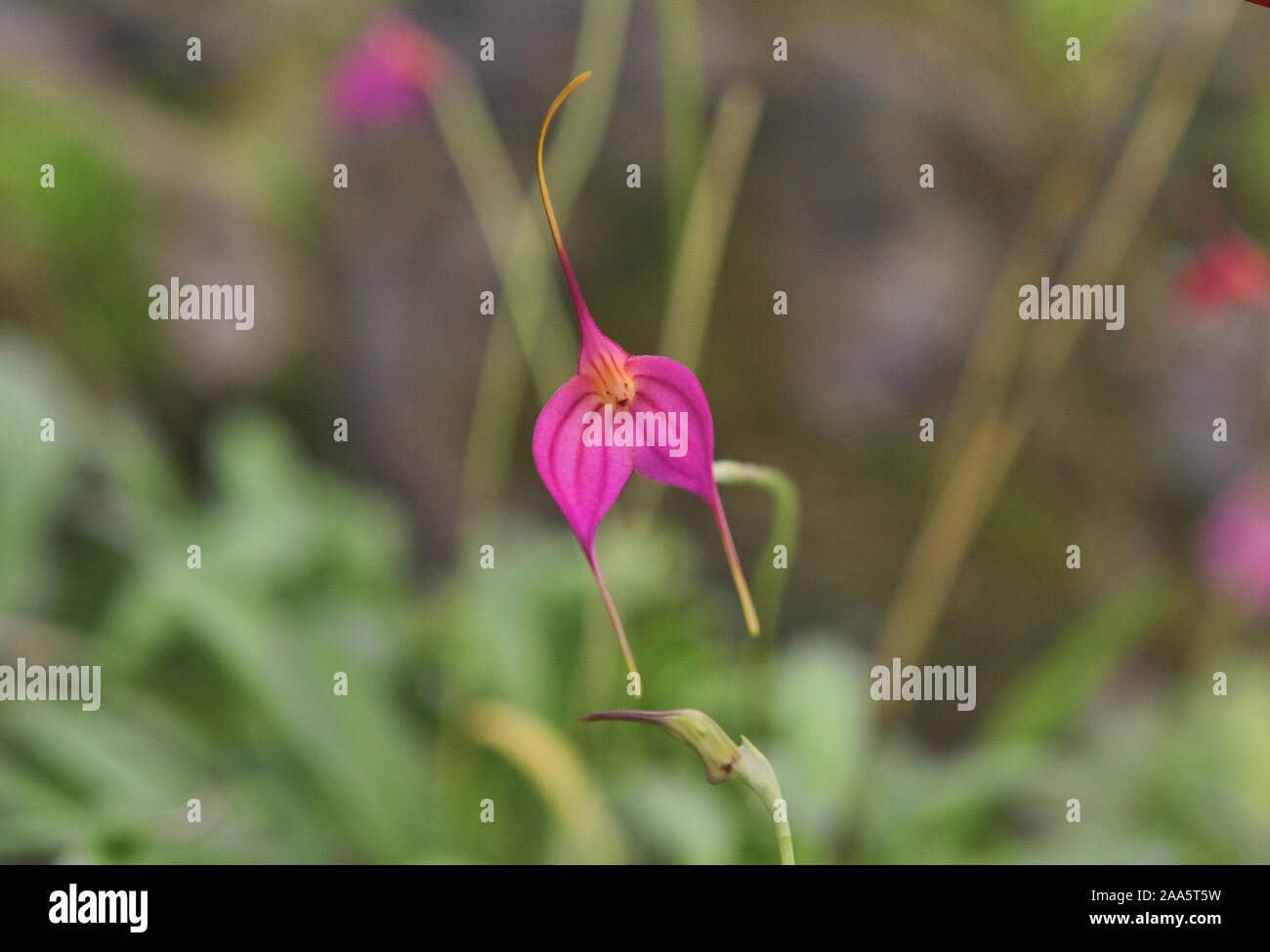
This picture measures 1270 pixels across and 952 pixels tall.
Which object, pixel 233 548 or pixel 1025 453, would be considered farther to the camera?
pixel 1025 453

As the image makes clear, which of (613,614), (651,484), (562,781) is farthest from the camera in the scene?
(651,484)

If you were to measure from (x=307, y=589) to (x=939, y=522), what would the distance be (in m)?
1.02

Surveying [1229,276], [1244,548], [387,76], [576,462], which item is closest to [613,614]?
[576,462]

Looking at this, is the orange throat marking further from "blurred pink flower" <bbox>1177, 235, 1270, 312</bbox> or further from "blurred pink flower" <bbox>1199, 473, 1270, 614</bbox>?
"blurred pink flower" <bbox>1199, 473, 1270, 614</bbox>

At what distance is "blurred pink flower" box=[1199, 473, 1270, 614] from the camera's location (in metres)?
1.64

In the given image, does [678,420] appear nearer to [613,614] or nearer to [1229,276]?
[613,614]

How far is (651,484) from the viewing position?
1574 millimetres

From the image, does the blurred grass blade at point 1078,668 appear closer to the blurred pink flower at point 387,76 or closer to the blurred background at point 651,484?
the blurred background at point 651,484

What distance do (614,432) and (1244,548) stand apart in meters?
1.74

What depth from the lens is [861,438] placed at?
1.81m

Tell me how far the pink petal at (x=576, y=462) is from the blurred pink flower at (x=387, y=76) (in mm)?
1053

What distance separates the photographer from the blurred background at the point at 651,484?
1137 millimetres
